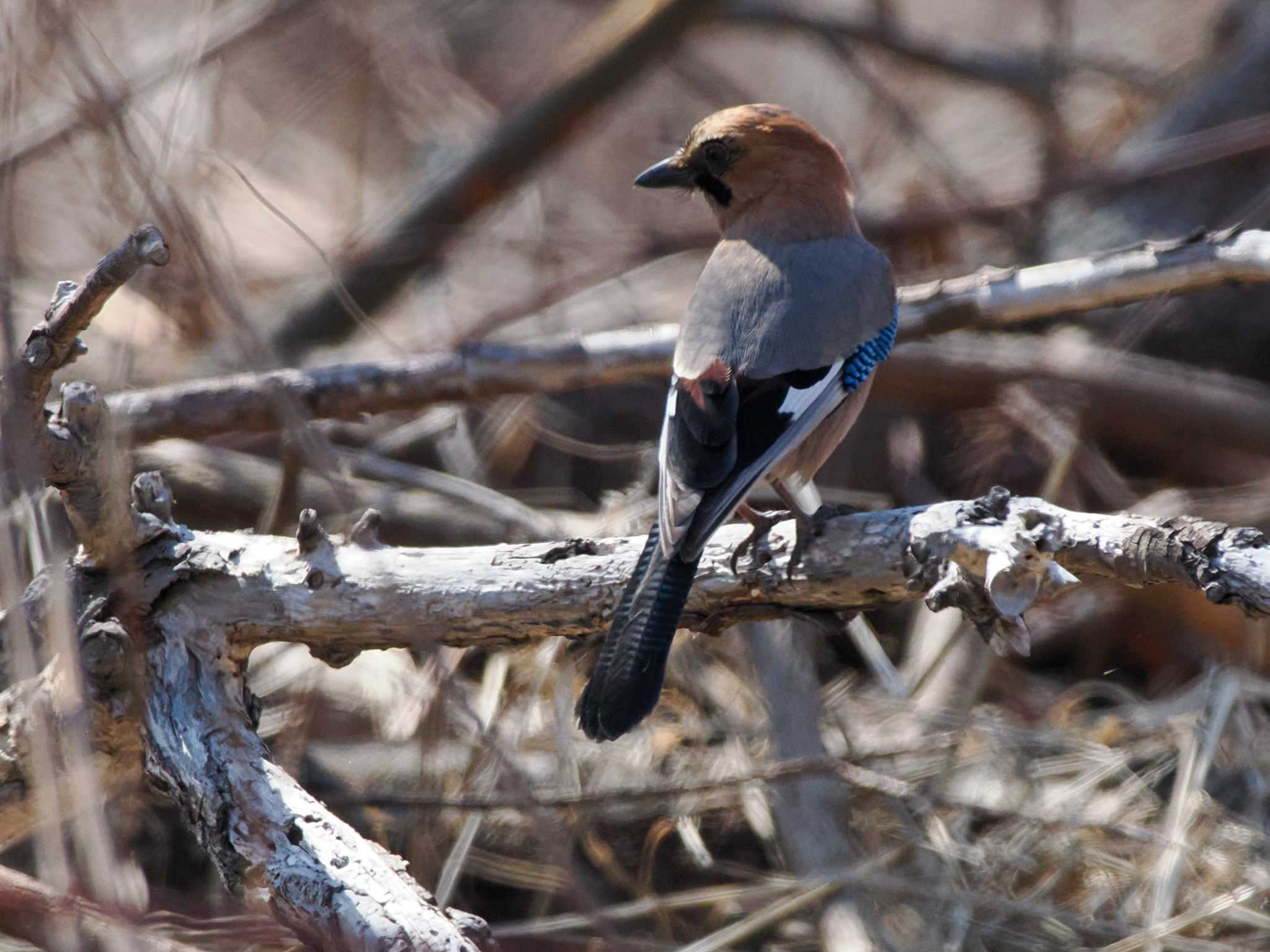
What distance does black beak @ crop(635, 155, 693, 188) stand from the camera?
3.47 metres

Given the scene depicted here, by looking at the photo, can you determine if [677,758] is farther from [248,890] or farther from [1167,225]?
[1167,225]

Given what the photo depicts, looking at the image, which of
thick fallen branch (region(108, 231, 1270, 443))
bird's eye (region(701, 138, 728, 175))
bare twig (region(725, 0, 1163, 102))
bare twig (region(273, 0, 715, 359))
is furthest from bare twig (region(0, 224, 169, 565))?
bare twig (region(725, 0, 1163, 102))

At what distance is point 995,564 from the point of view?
6.46 ft

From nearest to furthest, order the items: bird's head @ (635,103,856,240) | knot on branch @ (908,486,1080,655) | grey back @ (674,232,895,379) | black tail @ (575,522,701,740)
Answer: knot on branch @ (908,486,1080,655) < black tail @ (575,522,701,740) < grey back @ (674,232,895,379) < bird's head @ (635,103,856,240)

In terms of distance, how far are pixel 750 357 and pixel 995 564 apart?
3.46ft

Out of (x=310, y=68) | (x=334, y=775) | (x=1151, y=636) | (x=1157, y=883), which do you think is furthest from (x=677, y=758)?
(x=310, y=68)

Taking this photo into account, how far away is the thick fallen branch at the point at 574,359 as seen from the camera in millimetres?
3160

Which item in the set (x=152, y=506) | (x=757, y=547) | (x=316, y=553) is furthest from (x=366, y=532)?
(x=757, y=547)

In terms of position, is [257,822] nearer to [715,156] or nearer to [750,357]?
[750,357]

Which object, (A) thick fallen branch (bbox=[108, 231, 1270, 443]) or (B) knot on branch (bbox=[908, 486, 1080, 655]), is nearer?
(B) knot on branch (bbox=[908, 486, 1080, 655])

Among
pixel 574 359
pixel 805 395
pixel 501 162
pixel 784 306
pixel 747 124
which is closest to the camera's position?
pixel 805 395

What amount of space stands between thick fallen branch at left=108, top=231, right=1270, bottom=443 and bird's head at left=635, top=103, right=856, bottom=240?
0.33m

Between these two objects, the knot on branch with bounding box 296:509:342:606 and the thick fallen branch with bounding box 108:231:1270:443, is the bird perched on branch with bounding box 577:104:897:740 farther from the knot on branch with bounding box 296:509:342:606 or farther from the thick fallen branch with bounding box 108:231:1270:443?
the knot on branch with bounding box 296:509:342:606

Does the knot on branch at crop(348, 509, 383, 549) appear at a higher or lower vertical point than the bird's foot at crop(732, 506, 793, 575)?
higher
